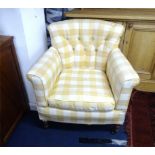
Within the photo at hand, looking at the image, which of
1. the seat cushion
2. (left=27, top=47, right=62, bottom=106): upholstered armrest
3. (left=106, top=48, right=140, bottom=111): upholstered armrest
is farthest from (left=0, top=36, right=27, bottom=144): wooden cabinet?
(left=106, top=48, right=140, bottom=111): upholstered armrest

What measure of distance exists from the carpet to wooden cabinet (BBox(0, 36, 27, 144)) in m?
0.10

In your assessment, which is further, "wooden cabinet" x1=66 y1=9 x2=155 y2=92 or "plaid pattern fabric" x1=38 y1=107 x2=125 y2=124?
"wooden cabinet" x1=66 y1=9 x2=155 y2=92

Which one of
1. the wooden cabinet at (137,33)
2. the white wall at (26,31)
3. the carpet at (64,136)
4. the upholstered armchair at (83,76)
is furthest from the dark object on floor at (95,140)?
the wooden cabinet at (137,33)

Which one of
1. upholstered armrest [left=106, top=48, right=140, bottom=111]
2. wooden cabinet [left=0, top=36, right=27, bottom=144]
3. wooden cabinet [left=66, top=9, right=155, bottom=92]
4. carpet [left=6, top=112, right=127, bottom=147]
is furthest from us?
wooden cabinet [left=66, top=9, right=155, bottom=92]

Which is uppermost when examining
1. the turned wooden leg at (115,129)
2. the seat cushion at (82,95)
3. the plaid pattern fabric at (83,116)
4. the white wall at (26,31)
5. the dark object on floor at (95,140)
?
the white wall at (26,31)

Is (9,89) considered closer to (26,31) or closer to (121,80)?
(26,31)

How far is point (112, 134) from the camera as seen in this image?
137 cm

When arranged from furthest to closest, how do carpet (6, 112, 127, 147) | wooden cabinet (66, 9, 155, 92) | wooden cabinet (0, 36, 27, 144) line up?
wooden cabinet (66, 9, 155, 92) → carpet (6, 112, 127, 147) → wooden cabinet (0, 36, 27, 144)

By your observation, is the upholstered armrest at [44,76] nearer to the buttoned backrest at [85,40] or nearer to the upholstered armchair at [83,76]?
the upholstered armchair at [83,76]

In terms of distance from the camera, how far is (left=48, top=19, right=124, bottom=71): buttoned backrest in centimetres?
139

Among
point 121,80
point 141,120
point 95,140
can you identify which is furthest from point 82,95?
point 141,120

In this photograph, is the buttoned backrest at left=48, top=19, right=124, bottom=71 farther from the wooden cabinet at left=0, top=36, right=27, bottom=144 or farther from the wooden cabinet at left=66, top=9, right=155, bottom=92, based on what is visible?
the wooden cabinet at left=0, top=36, right=27, bottom=144

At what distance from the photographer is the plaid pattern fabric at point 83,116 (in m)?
1.19

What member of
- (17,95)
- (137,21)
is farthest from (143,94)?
(17,95)
